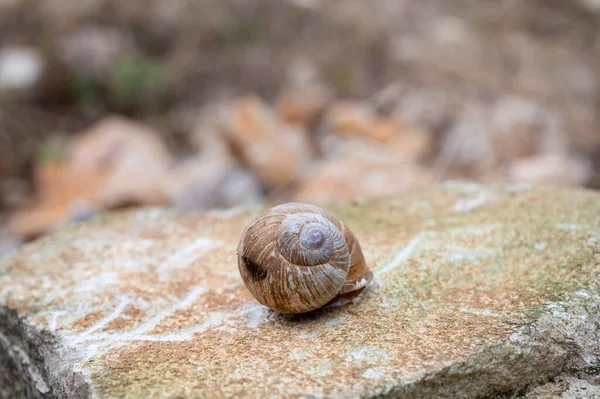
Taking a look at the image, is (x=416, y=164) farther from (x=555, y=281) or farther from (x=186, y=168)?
(x=555, y=281)

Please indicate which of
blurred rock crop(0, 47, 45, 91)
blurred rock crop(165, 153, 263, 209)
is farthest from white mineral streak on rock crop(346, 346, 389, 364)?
blurred rock crop(0, 47, 45, 91)

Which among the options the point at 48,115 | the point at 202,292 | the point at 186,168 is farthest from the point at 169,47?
the point at 202,292

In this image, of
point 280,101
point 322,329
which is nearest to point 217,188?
point 280,101

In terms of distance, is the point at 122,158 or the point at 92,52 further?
the point at 92,52

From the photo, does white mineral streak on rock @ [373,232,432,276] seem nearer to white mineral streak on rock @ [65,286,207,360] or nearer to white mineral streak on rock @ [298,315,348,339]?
white mineral streak on rock @ [298,315,348,339]

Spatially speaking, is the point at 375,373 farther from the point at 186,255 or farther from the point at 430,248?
the point at 186,255

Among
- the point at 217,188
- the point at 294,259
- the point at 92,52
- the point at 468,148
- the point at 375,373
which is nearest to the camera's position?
the point at 375,373

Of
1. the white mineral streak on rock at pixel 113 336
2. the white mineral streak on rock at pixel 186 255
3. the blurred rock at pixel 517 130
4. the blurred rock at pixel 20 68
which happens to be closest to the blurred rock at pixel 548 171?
the blurred rock at pixel 517 130
